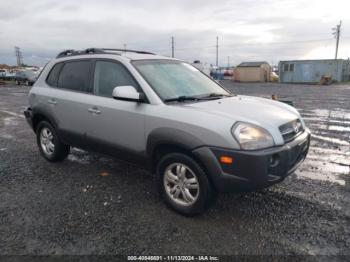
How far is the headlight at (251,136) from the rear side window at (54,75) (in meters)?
3.49

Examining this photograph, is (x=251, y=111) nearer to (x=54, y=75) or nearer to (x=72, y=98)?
(x=72, y=98)

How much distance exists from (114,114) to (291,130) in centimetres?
220

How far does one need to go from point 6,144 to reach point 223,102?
223 inches

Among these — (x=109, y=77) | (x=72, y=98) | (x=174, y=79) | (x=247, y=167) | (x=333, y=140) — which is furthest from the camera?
(x=333, y=140)

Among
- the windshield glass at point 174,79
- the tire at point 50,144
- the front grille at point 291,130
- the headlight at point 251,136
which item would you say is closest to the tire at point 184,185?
the headlight at point 251,136

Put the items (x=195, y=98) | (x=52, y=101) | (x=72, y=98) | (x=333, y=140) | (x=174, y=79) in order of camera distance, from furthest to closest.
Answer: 1. (x=333, y=140)
2. (x=52, y=101)
3. (x=72, y=98)
4. (x=174, y=79)
5. (x=195, y=98)

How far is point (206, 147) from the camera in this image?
3.07 metres

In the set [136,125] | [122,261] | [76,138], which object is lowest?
[122,261]

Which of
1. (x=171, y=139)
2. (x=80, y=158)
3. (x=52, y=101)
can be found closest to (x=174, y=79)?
(x=171, y=139)

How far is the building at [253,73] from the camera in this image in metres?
43.4

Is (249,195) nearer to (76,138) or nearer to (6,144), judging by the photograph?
(76,138)

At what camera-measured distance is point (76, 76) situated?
4.71 meters

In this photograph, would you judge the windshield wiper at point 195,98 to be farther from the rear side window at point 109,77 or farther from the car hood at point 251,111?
the rear side window at point 109,77

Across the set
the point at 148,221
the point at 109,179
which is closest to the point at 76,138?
the point at 109,179
